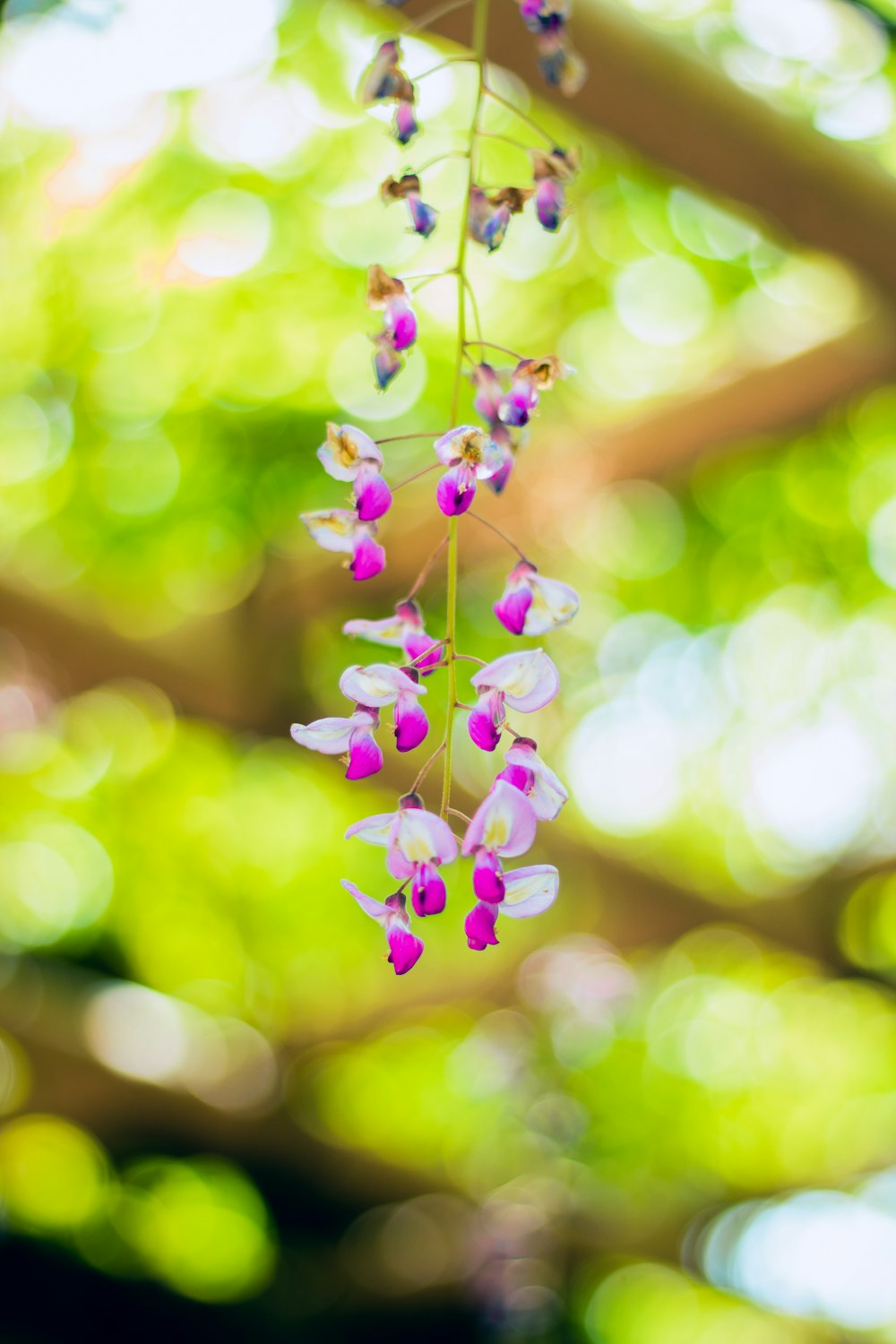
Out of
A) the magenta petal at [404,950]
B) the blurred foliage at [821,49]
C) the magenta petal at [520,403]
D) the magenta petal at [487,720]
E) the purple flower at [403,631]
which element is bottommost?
the magenta petal at [404,950]

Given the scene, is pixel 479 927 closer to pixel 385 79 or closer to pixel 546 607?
pixel 546 607

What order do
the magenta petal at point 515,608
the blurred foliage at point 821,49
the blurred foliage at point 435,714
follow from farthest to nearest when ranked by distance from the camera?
1. the blurred foliage at point 435,714
2. the blurred foliage at point 821,49
3. the magenta petal at point 515,608

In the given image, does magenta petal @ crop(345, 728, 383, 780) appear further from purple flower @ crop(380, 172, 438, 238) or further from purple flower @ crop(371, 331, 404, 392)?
purple flower @ crop(380, 172, 438, 238)

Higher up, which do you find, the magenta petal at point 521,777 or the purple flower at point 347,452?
the purple flower at point 347,452

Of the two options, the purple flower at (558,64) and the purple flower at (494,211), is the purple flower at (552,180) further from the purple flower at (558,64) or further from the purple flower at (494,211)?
the purple flower at (558,64)

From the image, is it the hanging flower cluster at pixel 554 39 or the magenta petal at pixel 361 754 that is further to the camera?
the hanging flower cluster at pixel 554 39

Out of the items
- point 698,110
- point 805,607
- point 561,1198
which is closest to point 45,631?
point 698,110

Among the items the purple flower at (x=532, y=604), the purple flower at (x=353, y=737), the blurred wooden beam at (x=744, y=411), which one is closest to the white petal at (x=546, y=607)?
the purple flower at (x=532, y=604)
